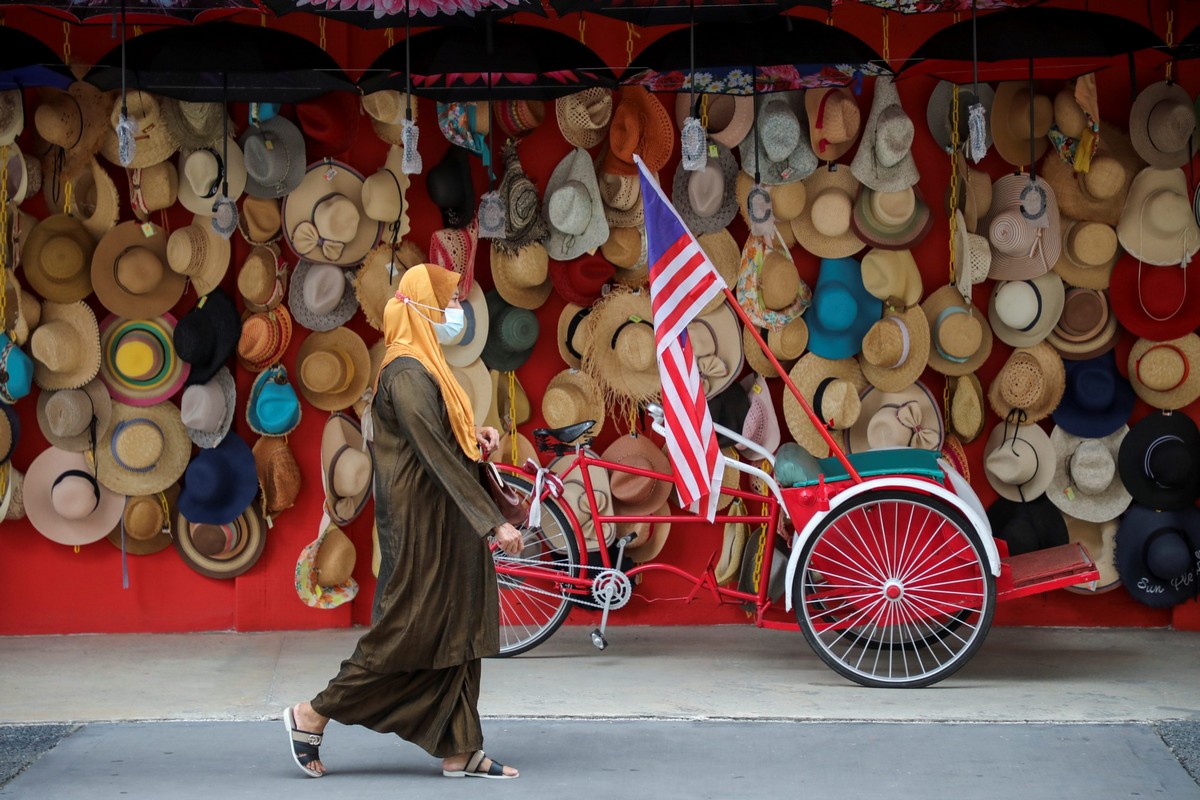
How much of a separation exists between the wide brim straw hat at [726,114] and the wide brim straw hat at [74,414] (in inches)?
114

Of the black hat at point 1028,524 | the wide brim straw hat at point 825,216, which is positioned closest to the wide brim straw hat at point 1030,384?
the black hat at point 1028,524

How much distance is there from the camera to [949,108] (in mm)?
6398

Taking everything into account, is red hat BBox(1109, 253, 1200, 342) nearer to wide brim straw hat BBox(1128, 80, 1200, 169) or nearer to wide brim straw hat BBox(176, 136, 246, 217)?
wide brim straw hat BBox(1128, 80, 1200, 169)

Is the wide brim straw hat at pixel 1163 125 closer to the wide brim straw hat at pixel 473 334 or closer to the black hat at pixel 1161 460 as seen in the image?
the black hat at pixel 1161 460

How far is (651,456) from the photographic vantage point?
658 centimetres

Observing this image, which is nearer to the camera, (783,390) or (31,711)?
(31,711)

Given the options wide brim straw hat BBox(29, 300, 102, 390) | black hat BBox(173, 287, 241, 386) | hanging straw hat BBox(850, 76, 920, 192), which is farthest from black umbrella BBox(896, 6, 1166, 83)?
wide brim straw hat BBox(29, 300, 102, 390)

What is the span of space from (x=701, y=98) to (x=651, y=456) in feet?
5.24

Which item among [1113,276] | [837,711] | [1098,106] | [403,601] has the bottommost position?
[837,711]

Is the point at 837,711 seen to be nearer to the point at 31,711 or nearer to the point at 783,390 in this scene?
the point at 783,390

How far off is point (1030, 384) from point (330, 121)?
3.25m

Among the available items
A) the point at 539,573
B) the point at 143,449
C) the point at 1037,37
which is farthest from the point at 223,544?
the point at 1037,37

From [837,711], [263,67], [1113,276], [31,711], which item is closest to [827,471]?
[837,711]

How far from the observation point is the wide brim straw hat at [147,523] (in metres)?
6.50
